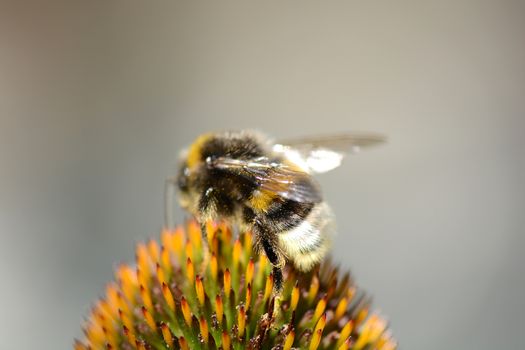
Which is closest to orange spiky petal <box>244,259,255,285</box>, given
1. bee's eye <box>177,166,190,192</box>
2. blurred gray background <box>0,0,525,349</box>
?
bee's eye <box>177,166,190,192</box>

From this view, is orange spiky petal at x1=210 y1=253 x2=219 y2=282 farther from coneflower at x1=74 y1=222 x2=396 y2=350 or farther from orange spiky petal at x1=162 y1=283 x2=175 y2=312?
orange spiky petal at x1=162 y1=283 x2=175 y2=312

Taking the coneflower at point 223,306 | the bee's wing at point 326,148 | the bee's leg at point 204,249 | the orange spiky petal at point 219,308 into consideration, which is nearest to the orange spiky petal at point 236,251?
the coneflower at point 223,306

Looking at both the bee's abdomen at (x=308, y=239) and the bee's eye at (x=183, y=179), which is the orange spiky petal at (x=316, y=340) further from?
the bee's eye at (x=183, y=179)

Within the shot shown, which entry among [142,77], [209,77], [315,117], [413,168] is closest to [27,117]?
[142,77]

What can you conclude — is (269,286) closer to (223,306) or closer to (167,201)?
(223,306)

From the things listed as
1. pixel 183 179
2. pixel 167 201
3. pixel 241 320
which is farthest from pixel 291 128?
pixel 241 320

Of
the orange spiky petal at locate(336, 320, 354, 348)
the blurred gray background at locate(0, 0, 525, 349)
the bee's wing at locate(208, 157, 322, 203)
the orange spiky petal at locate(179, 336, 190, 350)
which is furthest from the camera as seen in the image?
the blurred gray background at locate(0, 0, 525, 349)
